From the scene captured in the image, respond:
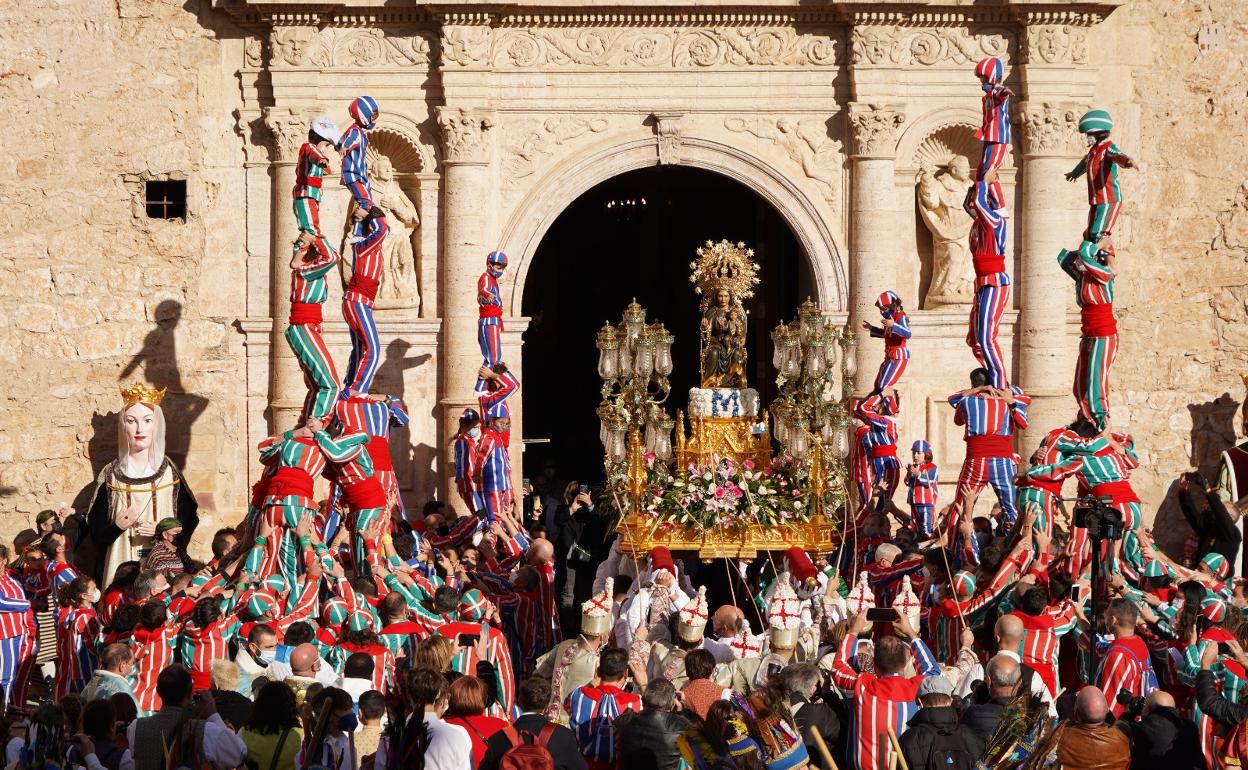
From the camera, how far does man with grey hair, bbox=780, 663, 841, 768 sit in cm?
877

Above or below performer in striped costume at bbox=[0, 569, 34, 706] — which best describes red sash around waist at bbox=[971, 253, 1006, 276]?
above

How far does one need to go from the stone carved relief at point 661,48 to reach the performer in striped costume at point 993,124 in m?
2.57

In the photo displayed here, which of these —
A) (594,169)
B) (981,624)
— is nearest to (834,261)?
(594,169)

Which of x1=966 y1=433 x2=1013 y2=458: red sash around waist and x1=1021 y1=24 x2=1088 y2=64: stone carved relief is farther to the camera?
x1=1021 y1=24 x2=1088 y2=64: stone carved relief

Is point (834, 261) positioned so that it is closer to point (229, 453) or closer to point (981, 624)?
point (229, 453)

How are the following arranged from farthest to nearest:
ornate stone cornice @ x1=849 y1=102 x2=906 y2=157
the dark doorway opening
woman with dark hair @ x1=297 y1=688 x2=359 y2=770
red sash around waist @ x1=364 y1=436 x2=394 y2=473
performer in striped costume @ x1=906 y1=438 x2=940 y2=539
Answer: the dark doorway opening, ornate stone cornice @ x1=849 y1=102 x2=906 y2=157, performer in striped costume @ x1=906 y1=438 x2=940 y2=539, red sash around waist @ x1=364 y1=436 x2=394 y2=473, woman with dark hair @ x1=297 y1=688 x2=359 y2=770

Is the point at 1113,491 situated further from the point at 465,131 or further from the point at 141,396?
the point at 141,396

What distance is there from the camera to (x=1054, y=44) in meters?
17.7

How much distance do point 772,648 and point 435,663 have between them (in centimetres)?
205

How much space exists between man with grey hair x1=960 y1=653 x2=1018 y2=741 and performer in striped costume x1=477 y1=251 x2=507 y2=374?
8.23 meters

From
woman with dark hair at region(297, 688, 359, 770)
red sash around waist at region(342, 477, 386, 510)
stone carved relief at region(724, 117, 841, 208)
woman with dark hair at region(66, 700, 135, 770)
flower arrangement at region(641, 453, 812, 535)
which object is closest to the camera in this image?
woman with dark hair at region(66, 700, 135, 770)

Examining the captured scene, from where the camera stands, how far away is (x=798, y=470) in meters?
14.9

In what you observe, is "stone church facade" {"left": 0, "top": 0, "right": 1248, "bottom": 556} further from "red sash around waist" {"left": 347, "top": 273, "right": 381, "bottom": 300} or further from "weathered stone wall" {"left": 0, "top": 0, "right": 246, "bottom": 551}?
"red sash around waist" {"left": 347, "top": 273, "right": 381, "bottom": 300}

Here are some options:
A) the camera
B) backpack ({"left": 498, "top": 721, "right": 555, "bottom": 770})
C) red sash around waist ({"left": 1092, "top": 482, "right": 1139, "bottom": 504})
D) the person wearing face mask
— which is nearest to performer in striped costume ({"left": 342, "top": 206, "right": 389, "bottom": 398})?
red sash around waist ({"left": 1092, "top": 482, "right": 1139, "bottom": 504})
